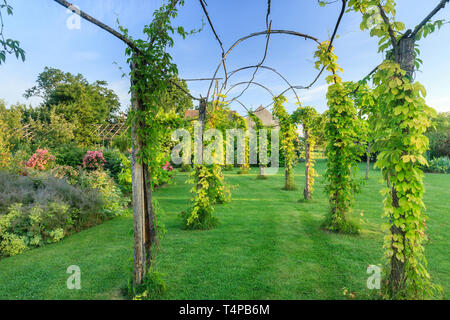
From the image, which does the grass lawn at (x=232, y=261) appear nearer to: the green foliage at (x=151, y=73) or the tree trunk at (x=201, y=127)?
the green foliage at (x=151, y=73)

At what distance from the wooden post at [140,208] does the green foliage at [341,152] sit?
11.5ft

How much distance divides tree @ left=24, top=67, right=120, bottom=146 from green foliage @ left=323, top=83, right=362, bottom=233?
2022 cm

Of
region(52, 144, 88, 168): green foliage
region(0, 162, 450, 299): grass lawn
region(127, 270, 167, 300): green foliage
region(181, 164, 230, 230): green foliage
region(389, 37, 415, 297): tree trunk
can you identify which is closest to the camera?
region(389, 37, 415, 297): tree trunk

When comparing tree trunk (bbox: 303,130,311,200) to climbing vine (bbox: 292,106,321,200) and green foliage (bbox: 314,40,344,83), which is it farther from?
green foliage (bbox: 314,40,344,83)

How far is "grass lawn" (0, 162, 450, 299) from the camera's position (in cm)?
293

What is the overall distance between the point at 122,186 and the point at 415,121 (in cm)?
771

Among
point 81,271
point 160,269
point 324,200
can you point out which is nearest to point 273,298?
point 160,269

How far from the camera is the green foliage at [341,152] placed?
4602mm

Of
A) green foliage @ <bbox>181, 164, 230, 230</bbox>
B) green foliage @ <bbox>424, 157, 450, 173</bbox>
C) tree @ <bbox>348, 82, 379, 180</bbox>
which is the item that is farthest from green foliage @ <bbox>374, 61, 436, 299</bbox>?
green foliage @ <bbox>424, 157, 450, 173</bbox>

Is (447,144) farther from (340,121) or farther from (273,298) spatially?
(273,298)

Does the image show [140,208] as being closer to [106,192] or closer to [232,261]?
[232,261]

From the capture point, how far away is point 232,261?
3717mm

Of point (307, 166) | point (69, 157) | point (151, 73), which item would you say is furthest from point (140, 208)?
point (69, 157)

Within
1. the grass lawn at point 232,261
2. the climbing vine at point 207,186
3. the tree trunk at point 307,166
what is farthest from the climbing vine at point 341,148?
the tree trunk at point 307,166
